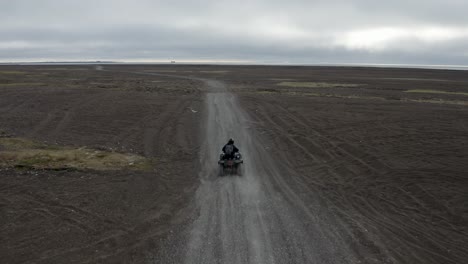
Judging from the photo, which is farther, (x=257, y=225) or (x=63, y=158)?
(x=63, y=158)

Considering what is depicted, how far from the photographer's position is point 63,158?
20.9 m

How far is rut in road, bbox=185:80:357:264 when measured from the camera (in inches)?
451

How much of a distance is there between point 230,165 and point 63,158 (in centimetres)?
974

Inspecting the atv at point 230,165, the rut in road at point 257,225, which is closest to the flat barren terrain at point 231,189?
the rut in road at point 257,225

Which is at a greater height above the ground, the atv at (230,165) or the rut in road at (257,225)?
the atv at (230,165)

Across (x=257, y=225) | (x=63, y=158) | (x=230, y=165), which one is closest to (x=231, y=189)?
(x=230, y=165)

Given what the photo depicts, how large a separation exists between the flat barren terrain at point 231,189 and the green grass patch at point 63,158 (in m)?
0.11

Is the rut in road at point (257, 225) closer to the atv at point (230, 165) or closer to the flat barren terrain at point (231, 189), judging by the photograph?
the flat barren terrain at point (231, 189)

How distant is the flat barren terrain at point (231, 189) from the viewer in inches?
469

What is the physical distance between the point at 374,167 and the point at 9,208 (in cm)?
1843

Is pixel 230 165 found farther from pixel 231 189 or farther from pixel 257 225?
pixel 257 225

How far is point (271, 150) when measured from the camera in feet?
79.9

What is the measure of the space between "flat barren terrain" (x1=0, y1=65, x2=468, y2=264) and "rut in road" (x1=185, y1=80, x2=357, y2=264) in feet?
0.21

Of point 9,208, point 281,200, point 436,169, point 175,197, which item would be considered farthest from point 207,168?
point 436,169
